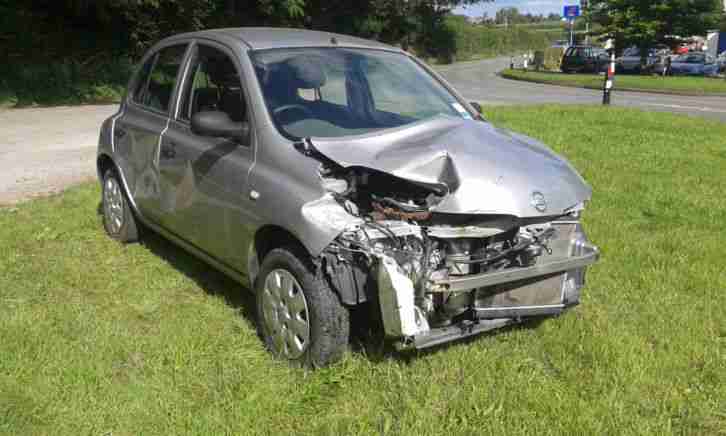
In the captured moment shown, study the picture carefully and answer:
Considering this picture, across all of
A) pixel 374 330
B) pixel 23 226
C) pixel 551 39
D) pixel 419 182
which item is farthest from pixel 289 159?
pixel 551 39

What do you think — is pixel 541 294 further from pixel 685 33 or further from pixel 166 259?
pixel 685 33

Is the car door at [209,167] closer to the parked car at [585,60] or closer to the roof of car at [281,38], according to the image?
the roof of car at [281,38]

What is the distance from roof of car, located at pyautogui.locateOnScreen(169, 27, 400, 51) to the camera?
442cm

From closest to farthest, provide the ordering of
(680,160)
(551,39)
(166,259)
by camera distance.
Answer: (166,259) < (680,160) < (551,39)

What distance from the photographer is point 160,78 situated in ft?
17.3

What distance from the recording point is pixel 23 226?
21.0 feet

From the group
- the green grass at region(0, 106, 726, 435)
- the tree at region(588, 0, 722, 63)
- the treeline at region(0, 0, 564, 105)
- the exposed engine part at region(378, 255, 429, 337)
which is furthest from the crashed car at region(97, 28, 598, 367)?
the tree at region(588, 0, 722, 63)

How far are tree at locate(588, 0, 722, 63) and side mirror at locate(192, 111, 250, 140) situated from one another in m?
34.3

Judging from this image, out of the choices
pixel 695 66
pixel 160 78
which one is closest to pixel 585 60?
pixel 695 66

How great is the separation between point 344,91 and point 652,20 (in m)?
34.5

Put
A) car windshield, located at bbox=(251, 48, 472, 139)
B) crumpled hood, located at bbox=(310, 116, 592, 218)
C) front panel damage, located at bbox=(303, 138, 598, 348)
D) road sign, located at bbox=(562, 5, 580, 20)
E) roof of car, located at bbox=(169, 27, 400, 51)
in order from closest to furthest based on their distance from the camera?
front panel damage, located at bbox=(303, 138, 598, 348)
crumpled hood, located at bbox=(310, 116, 592, 218)
car windshield, located at bbox=(251, 48, 472, 139)
roof of car, located at bbox=(169, 27, 400, 51)
road sign, located at bbox=(562, 5, 580, 20)

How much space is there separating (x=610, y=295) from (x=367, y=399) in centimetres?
211

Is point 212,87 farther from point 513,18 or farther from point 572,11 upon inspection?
point 513,18

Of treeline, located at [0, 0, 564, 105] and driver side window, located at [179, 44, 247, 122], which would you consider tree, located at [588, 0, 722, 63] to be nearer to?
treeline, located at [0, 0, 564, 105]
